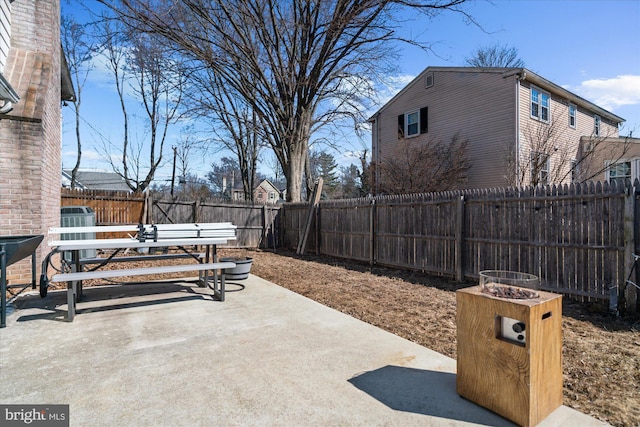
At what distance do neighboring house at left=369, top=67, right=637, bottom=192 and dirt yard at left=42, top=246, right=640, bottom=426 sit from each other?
840 centimetres

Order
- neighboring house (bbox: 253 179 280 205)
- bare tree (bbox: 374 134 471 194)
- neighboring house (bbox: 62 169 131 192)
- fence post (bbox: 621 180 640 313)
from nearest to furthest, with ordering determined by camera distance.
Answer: fence post (bbox: 621 180 640 313)
bare tree (bbox: 374 134 471 194)
neighboring house (bbox: 62 169 131 192)
neighboring house (bbox: 253 179 280 205)

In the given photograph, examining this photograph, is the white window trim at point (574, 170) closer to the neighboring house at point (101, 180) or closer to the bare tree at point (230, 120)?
the bare tree at point (230, 120)

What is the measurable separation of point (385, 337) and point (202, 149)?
18011mm

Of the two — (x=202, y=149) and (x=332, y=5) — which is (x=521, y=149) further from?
(x=202, y=149)

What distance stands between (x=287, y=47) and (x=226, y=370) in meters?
13.0

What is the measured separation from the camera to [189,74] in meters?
13.7

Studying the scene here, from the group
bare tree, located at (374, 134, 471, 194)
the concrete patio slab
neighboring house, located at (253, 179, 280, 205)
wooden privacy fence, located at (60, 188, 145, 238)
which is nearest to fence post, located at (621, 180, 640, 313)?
the concrete patio slab

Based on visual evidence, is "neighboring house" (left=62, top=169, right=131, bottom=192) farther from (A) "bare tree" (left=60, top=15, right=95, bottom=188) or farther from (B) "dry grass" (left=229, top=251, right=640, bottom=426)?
(B) "dry grass" (left=229, top=251, right=640, bottom=426)

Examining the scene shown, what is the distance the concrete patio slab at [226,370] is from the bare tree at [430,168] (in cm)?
1128

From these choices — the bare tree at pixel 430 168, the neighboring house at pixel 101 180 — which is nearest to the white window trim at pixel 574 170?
the bare tree at pixel 430 168

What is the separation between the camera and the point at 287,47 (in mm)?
13148

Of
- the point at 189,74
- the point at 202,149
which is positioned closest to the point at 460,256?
the point at 189,74

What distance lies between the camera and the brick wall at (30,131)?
5133mm

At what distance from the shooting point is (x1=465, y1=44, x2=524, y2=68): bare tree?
2459 centimetres
